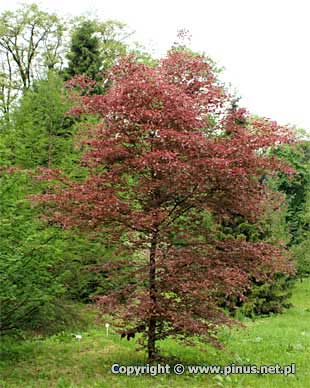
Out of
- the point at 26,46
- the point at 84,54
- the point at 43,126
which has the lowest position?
the point at 43,126

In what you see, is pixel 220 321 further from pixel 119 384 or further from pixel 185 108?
pixel 185 108

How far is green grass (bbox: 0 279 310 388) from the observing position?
19.9 feet

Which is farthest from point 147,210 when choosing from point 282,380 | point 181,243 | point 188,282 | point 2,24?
point 2,24

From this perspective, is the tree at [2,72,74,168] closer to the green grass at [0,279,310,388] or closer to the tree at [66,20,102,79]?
the green grass at [0,279,310,388]

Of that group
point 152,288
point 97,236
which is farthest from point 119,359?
point 97,236

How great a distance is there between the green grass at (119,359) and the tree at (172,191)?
0.61m

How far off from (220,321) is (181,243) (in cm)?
106

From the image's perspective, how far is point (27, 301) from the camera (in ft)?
21.0

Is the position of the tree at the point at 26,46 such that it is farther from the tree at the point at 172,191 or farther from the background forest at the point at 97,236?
the tree at the point at 172,191

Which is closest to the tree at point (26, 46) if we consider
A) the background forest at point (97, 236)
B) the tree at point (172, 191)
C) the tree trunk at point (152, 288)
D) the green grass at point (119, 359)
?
the background forest at point (97, 236)

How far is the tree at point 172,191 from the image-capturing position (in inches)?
248

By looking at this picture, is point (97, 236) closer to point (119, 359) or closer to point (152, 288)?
point (152, 288)

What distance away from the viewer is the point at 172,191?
21.4ft

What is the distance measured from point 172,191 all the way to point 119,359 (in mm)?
2398
